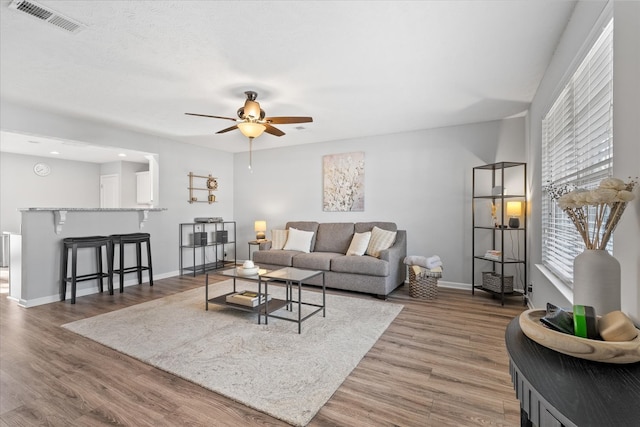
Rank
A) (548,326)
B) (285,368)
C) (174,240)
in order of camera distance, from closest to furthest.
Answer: (548,326) → (285,368) → (174,240)

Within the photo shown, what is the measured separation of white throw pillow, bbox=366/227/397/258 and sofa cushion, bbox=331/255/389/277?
0.52ft

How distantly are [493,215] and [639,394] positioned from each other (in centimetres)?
409

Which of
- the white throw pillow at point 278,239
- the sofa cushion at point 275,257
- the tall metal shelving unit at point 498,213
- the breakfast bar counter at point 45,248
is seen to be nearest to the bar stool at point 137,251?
the breakfast bar counter at point 45,248

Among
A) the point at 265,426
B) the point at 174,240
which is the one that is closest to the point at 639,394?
the point at 265,426

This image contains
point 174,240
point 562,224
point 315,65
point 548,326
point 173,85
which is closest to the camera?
point 548,326

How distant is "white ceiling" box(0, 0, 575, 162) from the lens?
6.75 ft

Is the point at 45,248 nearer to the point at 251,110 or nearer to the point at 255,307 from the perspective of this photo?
the point at 255,307

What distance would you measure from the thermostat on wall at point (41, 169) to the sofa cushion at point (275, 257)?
18.6ft

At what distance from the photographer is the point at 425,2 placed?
1955 millimetres

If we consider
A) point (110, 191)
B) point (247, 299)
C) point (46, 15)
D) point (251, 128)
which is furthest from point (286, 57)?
point (110, 191)

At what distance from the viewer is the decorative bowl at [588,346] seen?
2.88 ft

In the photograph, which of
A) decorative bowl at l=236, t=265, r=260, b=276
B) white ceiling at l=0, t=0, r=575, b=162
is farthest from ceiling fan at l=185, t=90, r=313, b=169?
decorative bowl at l=236, t=265, r=260, b=276

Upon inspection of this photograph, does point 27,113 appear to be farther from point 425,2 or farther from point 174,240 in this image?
point 425,2

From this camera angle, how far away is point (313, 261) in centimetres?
470
